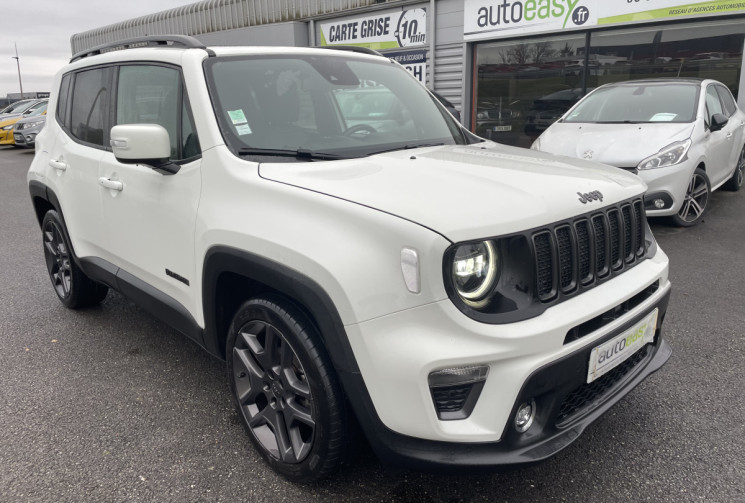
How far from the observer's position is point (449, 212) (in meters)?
1.89

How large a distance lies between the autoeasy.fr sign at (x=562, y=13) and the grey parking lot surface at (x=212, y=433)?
21.9ft

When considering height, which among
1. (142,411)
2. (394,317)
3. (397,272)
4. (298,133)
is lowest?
(142,411)

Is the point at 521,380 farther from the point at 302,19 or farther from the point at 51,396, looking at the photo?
the point at 302,19

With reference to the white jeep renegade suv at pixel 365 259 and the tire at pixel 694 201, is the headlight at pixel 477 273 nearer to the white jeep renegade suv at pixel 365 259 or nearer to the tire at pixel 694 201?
the white jeep renegade suv at pixel 365 259

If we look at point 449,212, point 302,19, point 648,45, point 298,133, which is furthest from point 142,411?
point 302,19

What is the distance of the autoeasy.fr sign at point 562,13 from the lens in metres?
9.09

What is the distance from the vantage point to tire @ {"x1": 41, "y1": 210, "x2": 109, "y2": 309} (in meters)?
4.09

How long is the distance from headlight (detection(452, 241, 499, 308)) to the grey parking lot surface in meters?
0.85

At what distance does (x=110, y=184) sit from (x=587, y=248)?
97.1 inches

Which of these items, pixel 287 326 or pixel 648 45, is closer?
pixel 287 326

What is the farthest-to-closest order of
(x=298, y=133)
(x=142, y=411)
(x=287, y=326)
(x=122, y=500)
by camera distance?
1. (x=142, y=411)
2. (x=298, y=133)
3. (x=122, y=500)
4. (x=287, y=326)

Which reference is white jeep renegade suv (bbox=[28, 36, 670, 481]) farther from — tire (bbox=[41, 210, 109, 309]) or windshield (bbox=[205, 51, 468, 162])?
tire (bbox=[41, 210, 109, 309])

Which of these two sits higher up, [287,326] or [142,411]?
[287,326]

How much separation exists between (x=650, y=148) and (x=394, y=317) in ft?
16.7
